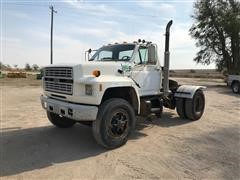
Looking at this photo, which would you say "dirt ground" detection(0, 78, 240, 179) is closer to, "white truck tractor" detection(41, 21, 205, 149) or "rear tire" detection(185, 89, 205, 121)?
"rear tire" detection(185, 89, 205, 121)

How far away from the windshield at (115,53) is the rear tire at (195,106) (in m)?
2.75

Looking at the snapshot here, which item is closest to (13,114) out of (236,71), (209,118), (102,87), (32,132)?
(32,132)

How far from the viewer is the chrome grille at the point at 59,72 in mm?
5973

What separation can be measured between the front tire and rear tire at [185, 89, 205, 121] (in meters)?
2.97

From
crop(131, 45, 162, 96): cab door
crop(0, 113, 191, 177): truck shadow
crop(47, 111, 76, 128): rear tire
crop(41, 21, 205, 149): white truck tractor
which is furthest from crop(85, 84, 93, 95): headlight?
crop(47, 111, 76, 128): rear tire

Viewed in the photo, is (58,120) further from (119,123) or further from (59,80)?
(119,123)

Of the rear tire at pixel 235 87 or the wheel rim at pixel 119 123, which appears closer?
the wheel rim at pixel 119 123

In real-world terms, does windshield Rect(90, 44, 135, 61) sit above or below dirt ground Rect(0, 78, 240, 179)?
above

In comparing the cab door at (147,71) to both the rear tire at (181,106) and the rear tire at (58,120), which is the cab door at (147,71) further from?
the rear tire at (58,120)

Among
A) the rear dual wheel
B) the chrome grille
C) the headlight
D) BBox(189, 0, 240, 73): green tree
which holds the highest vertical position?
BBox(189, 0, 240, 73): green tree

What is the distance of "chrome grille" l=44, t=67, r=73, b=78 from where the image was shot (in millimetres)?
5973

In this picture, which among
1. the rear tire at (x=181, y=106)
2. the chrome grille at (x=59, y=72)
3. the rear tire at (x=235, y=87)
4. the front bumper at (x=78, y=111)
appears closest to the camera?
the front bumper at (x=78, y=111)

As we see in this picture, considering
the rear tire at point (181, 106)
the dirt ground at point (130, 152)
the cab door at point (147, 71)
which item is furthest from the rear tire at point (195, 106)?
the cab door at point (147, 71)

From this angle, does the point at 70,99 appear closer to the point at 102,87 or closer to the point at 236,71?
the point at 102,87
